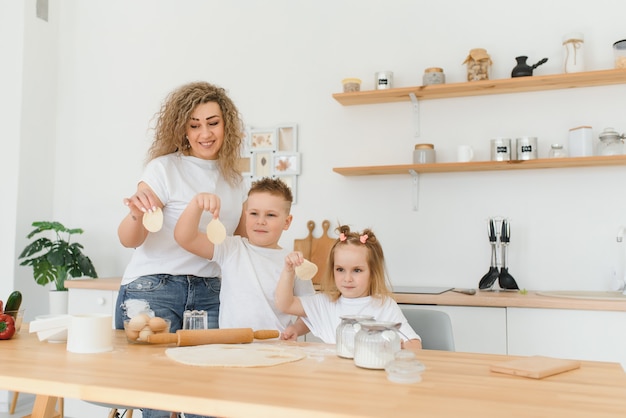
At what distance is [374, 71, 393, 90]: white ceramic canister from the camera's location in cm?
294

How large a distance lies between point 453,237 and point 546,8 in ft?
4.00

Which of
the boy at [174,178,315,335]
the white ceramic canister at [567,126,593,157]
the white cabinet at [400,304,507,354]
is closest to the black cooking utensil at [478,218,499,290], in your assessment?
the white cabinet at [400,304,507,354]

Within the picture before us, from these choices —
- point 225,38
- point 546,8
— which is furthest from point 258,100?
point 546,8

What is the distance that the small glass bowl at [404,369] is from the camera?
0.98 meters

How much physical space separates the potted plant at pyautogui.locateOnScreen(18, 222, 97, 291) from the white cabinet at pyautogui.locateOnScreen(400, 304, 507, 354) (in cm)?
201

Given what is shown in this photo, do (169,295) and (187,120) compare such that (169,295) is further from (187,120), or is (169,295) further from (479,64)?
(479,64)

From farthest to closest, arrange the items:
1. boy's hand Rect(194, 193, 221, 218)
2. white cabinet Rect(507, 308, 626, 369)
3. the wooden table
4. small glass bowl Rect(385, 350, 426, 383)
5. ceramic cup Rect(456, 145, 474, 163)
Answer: ceramic cup Rect(456, 145, 474, 163)
white cabinet Rect(507, 308, 626, 369)
boy's hand Rect(194, 193, 221, 218)
small glass bowl Rect(385, 350, 426, 383)
the wooden table

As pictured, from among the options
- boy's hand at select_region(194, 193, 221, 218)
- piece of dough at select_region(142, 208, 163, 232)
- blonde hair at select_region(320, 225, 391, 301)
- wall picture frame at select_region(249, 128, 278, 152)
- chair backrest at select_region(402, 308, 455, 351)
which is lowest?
chair backrest at select_region(402, 308, 455, 351)

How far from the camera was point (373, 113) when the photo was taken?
311 cm

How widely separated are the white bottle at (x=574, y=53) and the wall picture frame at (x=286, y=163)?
1.42 m

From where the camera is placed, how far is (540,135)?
9.29 ft

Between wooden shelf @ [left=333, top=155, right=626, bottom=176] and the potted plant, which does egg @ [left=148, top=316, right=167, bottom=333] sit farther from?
the potted plant

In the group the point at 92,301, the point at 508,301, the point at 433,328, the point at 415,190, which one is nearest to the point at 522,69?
the point at 415,190

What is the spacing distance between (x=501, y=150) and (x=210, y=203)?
1738 mm
